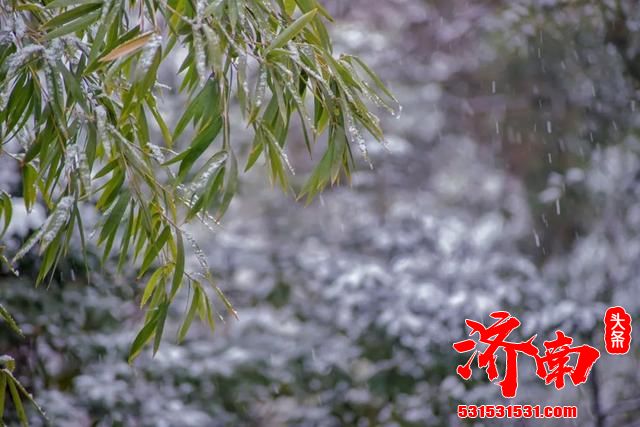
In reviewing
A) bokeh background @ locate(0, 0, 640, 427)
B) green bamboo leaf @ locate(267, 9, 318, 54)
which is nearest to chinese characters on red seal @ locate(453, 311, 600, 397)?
bokeh background @ locate(0, 0, 640, 427)

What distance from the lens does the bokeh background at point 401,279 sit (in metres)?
3.24

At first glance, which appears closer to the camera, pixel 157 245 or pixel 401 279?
pixel 157 245

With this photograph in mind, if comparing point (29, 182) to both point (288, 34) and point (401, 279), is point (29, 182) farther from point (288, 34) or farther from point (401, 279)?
point (401, 279)

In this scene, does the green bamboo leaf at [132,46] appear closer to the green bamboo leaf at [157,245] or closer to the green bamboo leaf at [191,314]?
the green bamboo leaf at [157,245]

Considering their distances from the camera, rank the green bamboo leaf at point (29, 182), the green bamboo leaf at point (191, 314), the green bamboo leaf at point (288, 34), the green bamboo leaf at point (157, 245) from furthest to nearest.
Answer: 1. the green bamboo leaf at point (29, 182)
2. the green bamboo leaf at point (191, 314)
3. the green bamboo leaf at point (157, 245)
4. the green bamboo leaf at point (288, 34)

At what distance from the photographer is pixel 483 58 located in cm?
529

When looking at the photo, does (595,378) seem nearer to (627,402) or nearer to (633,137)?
(627,402)

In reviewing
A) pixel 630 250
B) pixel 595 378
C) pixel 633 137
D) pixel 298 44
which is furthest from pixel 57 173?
pixel 633 137

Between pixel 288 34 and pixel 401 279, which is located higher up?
pixel 288 34

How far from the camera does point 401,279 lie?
12.1 ft

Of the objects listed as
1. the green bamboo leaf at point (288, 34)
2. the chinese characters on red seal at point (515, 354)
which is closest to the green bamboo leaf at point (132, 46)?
the green bamboo leaf at point (288, 34)

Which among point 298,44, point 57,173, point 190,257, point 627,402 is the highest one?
point 298,44

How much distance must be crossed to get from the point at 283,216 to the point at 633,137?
2.05 metres

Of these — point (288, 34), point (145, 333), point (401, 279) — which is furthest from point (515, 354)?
point (288, 34)
